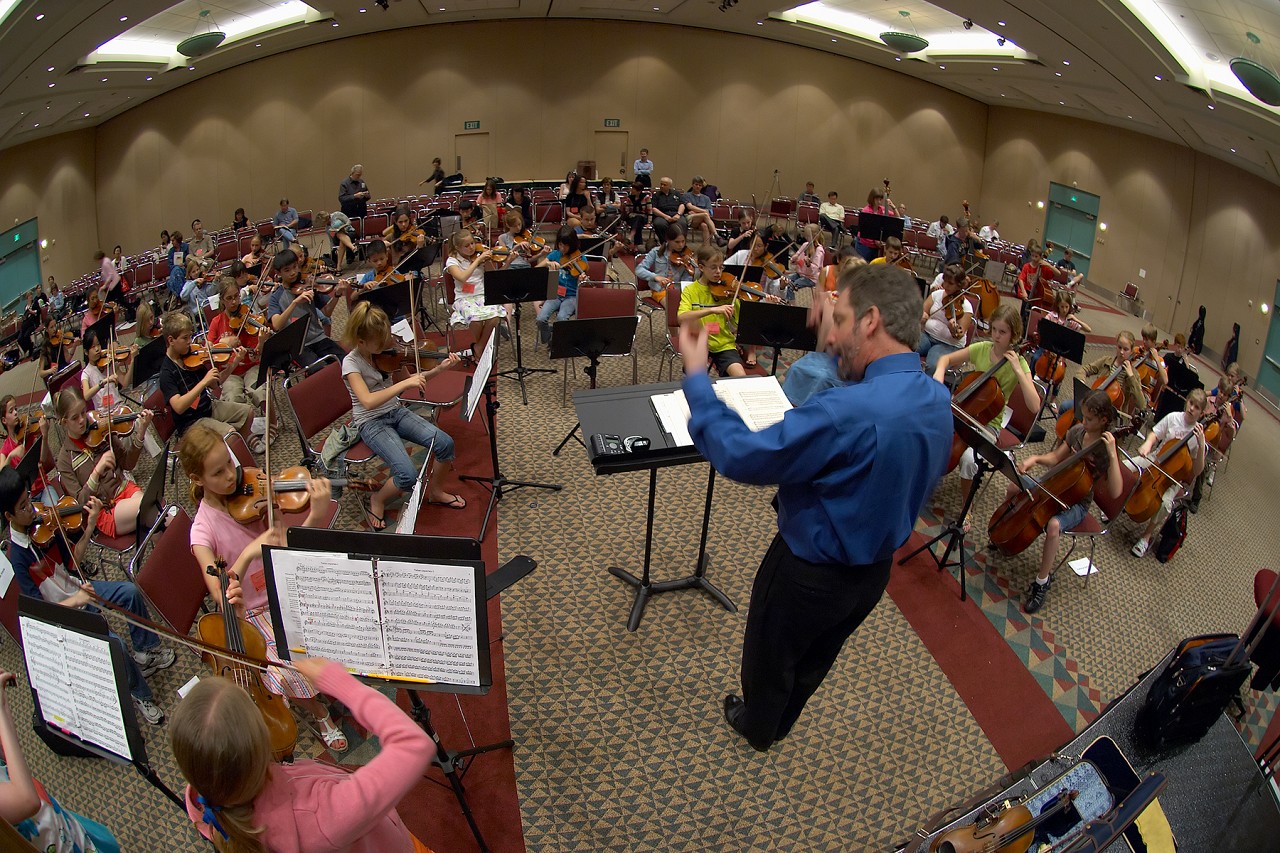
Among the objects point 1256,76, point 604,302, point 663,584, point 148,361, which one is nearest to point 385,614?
point 663,584

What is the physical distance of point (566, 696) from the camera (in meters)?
3.76

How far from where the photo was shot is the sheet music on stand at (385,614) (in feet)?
7.35

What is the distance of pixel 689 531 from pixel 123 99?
16683 millimetres

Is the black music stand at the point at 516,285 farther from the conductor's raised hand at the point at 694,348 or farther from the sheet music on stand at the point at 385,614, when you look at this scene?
the conductor's raised hand at the point at 694,348

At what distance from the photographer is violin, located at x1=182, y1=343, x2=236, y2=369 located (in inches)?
218

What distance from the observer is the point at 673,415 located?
3.58 meters

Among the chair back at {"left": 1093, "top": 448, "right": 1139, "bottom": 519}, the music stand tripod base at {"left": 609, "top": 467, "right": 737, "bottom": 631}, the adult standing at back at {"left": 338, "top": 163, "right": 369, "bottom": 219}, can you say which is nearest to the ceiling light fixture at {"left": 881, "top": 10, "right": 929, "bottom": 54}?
the adult standing at back at {"left": 338, "top": 163, "right": 369, "bottom": 219}

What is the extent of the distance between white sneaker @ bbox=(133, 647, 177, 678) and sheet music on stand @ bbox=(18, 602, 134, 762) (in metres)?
1.60

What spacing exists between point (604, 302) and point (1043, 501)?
380cm

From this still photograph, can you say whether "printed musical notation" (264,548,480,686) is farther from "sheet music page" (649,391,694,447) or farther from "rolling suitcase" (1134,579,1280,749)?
"rolling suitcase" (1134,579,1280,749)

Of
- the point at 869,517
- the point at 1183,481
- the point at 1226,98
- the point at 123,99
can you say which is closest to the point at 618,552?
the point at 869,517

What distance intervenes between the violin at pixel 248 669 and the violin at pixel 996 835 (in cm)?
222

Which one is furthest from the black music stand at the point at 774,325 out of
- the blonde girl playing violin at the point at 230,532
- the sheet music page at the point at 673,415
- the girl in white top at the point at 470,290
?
the blonde girl playing violin at the point at 230,532

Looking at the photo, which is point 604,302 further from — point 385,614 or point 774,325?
point 385,614
